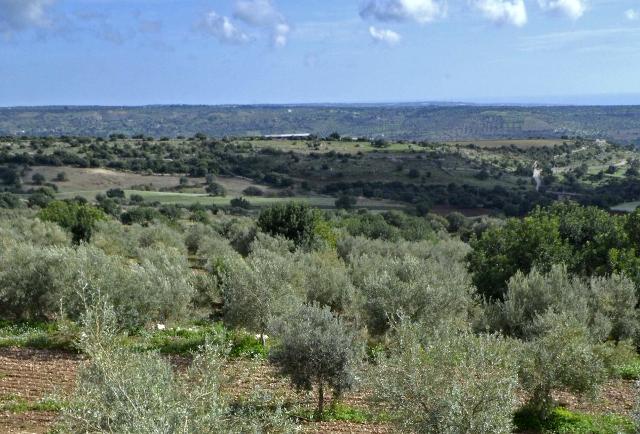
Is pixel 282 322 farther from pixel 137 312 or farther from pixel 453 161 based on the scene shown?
pixel 453 161

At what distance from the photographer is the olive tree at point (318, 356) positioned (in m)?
14.6

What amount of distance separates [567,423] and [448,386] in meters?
7.04

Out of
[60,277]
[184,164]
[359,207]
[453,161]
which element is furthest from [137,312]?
[453,161]

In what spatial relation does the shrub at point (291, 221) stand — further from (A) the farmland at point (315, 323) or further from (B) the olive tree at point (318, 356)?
(B) the olive tree at point (318, 356)

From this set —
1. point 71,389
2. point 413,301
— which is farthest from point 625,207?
point 71,389

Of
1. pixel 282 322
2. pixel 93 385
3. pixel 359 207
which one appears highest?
pixel 93 385

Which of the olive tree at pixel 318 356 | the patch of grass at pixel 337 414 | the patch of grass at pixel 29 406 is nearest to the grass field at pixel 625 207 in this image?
the patch of grass at pixel 337 414

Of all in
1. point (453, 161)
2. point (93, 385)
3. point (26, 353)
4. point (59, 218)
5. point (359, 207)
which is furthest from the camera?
point (453, 161)

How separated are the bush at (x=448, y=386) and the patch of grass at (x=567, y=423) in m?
5.01

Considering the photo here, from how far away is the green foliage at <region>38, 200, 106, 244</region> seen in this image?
41688mm

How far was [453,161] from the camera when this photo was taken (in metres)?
97.5

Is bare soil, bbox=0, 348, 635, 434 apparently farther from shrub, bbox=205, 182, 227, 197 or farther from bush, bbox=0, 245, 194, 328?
shrub, bbox=205, 182, 227, 197

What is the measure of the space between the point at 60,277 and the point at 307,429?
13.5 meters

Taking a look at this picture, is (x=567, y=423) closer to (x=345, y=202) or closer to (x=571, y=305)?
(x=571, y=305)
